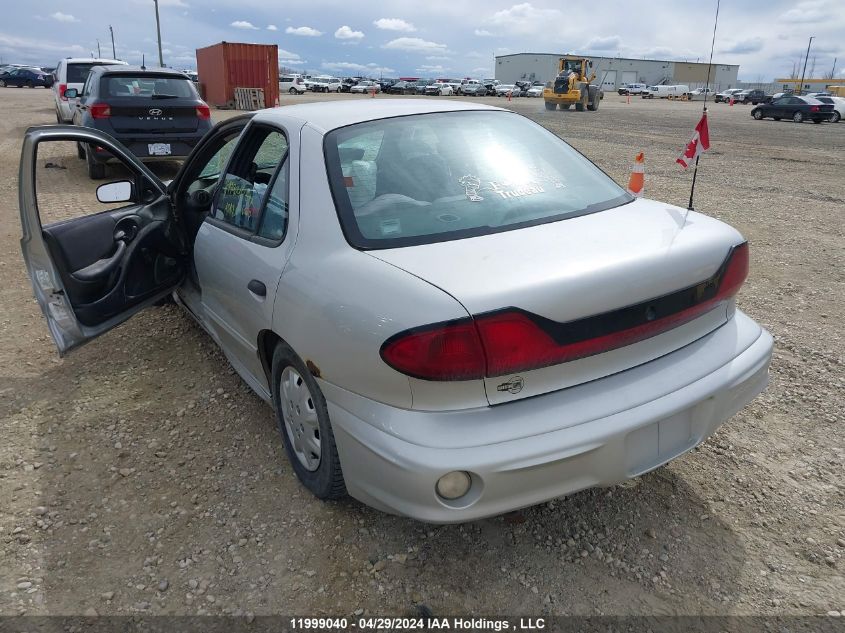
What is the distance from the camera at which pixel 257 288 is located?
107 inches

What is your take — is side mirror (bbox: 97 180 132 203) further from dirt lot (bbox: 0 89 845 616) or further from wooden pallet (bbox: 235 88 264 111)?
wooden pallet (bbox: 235 88 264 111)

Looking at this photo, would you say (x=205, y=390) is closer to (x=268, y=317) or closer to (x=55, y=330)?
(x=55, y=330)

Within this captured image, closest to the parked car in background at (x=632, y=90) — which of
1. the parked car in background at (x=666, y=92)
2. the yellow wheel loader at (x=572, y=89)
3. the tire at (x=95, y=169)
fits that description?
the parked car in background at (x=666, y=92)

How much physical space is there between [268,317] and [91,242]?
1785 millimetres

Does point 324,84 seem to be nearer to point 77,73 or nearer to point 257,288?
point 77,73

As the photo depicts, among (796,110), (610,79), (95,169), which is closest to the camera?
(95,169)

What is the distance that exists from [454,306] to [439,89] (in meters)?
56.8

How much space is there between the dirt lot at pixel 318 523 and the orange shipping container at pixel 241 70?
28.0 meters

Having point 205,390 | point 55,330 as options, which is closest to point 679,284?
point 205,390

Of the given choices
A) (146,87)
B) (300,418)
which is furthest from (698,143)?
(146,87)

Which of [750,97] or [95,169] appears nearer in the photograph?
[95,169]

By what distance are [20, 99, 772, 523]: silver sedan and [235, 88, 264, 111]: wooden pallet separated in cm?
2839

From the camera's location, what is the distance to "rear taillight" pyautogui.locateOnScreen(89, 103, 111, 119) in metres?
9.34

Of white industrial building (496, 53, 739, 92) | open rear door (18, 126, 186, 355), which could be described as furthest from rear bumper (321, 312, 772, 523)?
white industrial building (496, 53, 739, 92)
